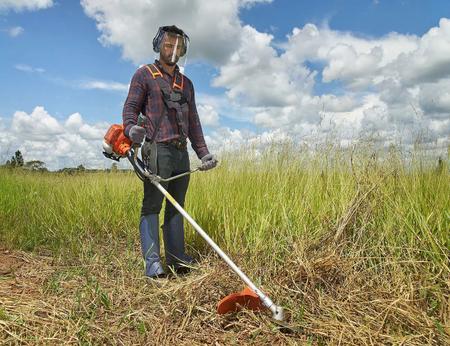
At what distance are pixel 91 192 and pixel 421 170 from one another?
457cm

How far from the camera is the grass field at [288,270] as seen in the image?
8.50 feet

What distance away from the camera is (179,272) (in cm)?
398

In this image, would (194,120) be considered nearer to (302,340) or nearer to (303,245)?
(303,245)

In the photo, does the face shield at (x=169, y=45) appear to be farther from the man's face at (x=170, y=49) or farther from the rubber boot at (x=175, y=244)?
the rubber boot at (x=175, y=244)

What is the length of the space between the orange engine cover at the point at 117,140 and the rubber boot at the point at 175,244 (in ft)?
2.56

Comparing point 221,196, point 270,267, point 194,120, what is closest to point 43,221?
point 221,196

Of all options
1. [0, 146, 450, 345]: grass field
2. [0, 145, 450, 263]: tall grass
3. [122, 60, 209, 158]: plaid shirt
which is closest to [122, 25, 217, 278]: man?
[122, 60, 209, 158]: plaid shirt

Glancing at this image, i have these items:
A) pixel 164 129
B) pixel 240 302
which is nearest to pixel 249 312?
pixel 240 302

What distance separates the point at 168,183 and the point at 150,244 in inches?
21.2

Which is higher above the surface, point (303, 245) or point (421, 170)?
point (421, 170)

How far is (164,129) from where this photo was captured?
12.1 feet

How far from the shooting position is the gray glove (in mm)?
3387

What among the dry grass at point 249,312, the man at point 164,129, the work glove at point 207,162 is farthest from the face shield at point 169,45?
the dry grass at point 249,312

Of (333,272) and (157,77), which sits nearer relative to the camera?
(333,272)
